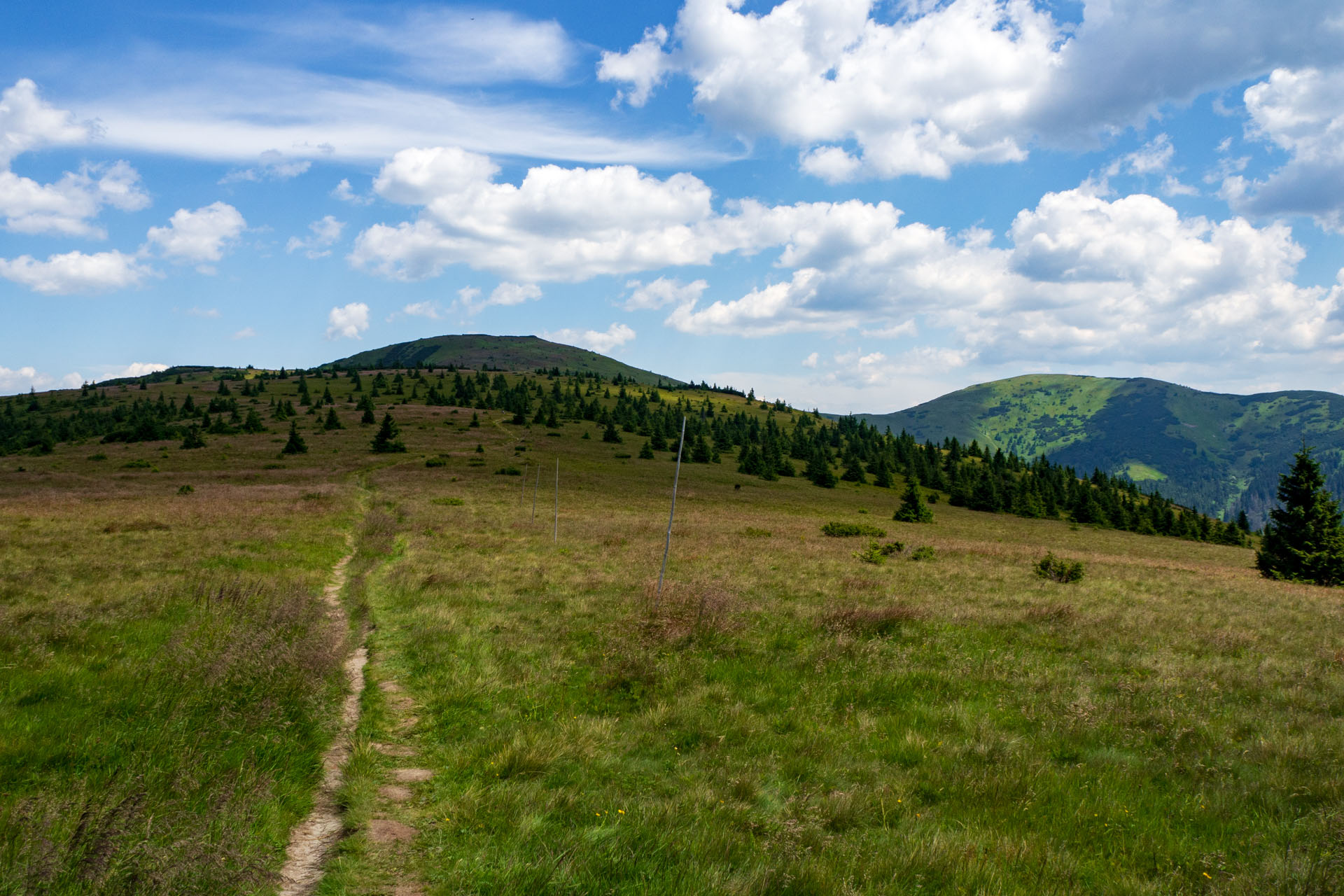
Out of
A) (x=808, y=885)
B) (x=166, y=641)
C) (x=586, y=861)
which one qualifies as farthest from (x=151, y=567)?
(x=808, y=885)

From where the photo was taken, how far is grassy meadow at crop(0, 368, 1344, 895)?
207 inches

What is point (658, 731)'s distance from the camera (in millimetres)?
8445

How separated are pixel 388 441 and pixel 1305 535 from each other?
8056 centimetres

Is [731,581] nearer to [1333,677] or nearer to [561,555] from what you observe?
[561,555]

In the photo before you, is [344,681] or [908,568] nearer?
[344,681]

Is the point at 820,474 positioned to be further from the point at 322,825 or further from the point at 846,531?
the point at 322,825

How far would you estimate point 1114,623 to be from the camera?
51.7 feet

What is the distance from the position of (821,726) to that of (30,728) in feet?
29.2

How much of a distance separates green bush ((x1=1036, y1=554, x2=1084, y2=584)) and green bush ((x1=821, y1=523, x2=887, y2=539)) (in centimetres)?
1482

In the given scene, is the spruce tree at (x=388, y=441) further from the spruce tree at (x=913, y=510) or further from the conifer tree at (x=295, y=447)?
the spruce tree at (x=913, y=510)

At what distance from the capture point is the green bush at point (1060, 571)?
25000 mm

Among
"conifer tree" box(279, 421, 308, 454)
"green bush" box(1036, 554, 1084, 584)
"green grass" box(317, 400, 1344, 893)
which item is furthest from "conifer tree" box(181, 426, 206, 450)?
"green bush" box(1036, 554, 1084, 584)

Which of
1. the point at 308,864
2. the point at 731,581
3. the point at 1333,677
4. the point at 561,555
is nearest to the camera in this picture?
the point at 308,864

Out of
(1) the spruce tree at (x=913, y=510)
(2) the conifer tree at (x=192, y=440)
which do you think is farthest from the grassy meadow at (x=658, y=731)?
(2) the conifer tree at (x=192, y=440)
